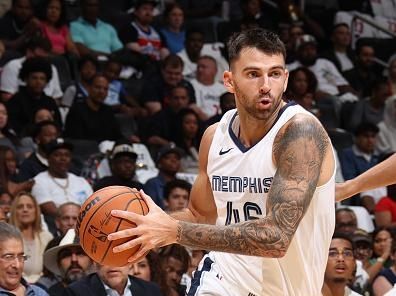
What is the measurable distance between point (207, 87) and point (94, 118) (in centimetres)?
198

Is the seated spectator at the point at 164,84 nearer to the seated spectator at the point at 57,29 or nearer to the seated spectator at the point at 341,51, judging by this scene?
the seated spectator at the point at 57,29

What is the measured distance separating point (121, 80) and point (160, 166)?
226 cm

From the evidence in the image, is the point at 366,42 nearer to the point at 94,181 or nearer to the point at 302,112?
the point at 94,181

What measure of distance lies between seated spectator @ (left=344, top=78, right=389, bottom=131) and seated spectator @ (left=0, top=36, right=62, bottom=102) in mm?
3984

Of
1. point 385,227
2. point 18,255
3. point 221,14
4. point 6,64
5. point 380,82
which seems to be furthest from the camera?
point 221,14

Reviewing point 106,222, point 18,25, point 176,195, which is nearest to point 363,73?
point 18,25

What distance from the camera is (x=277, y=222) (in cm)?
422

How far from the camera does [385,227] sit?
10133mm

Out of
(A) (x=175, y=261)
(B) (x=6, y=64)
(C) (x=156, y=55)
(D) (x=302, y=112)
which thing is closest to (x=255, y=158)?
(D) (x=302, y=112)

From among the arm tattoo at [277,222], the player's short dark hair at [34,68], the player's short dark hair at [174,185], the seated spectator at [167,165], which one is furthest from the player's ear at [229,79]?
the player's short dark hair at [34,68]

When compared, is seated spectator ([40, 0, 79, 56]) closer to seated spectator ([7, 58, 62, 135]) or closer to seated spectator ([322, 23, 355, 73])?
seated spectator ([7, 58, 62, 135])

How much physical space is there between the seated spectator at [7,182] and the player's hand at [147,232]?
18.1 feet

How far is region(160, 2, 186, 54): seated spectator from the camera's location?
43.9 ft

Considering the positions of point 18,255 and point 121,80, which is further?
point 121,80
